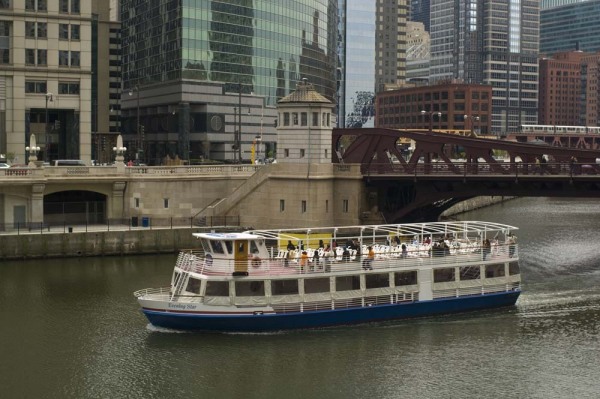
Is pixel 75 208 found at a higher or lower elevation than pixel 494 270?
higher

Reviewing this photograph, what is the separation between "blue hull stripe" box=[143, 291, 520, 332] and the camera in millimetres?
49094

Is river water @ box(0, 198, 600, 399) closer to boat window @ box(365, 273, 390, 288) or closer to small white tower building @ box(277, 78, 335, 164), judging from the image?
boat window @ box(365, 273, 390, 288)

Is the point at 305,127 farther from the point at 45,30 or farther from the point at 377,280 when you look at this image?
the point at 45,30

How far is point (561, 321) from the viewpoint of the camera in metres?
52.4

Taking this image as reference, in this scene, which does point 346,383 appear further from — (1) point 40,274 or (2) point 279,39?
(2) point 279,39

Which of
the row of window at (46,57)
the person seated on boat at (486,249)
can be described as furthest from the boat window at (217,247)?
the row of window at (46,57)

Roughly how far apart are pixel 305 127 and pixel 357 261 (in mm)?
28210

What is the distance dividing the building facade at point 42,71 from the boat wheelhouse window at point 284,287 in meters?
53.8

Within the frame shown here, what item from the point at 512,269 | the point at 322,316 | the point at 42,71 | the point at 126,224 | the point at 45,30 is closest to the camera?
the point at 322,316

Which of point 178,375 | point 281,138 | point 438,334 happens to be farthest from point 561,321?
point 281,138

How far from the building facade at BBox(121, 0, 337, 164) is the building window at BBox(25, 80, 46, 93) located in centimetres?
1754

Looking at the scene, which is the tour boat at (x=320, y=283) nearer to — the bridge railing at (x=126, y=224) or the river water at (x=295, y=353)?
the river water at (x=295, y=353)

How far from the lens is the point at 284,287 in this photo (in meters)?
50.8

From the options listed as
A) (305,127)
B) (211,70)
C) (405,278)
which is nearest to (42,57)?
(211,70)
